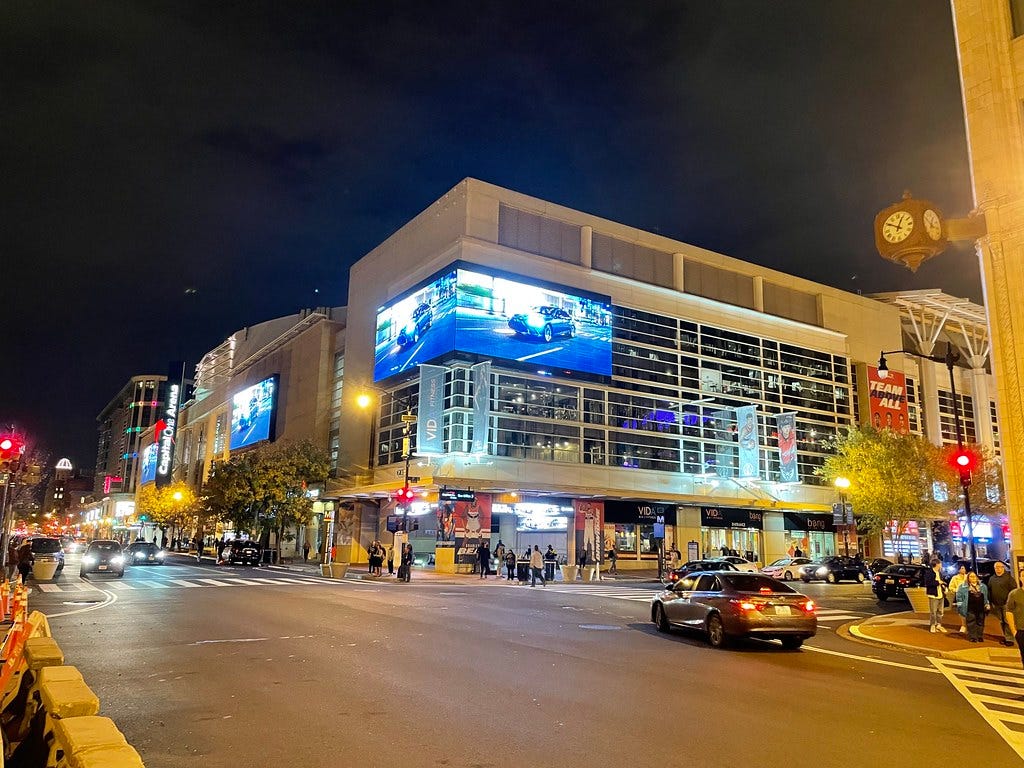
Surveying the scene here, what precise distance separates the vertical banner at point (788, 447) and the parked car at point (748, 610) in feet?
142

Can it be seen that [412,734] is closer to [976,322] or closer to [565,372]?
[565,372]

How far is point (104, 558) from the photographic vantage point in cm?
3722

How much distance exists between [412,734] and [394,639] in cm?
686

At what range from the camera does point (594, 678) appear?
35.1ft

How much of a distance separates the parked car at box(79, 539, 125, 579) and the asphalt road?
64.6ft

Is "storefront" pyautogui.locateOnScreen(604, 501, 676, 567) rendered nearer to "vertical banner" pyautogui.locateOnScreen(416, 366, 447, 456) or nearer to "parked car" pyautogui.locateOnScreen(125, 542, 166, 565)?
"vertical banner" pyautogui.locateOnScreen(416, 366, 447, 456)

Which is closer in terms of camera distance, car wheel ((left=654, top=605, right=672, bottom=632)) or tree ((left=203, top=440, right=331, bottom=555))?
car wheel ((left=654, top=605, right=672, bottom=632))

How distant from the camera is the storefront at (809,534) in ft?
194

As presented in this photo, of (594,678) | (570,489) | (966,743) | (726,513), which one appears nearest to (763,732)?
(966,743)

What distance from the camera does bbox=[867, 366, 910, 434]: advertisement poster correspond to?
65.6 m

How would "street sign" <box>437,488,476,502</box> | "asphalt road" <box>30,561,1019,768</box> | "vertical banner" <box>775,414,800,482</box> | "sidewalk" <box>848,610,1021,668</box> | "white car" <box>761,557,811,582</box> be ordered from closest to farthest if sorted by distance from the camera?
"asphalt road" <box>30,561,1019,768</box> → "sidewalk" <box>848,610,1021,668</box> → "white car" <box>761,557,811,582</box> → "street sign" <box>437,488,476,502</box> → "vertical banner" <box>775,414,800,482</box>

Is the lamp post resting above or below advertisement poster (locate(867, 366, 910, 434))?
below

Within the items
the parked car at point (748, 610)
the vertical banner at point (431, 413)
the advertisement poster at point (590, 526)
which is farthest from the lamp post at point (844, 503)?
the parked car at point (748, 610)

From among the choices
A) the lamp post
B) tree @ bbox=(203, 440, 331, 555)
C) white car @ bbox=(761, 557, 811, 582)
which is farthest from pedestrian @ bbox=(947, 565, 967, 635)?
tree @ bbox=(203, 440, 331, 555)
